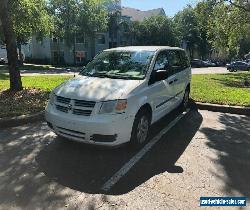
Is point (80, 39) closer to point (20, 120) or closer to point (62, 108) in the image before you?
point (20, 120)

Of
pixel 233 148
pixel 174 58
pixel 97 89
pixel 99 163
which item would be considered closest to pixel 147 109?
pixel 97 89

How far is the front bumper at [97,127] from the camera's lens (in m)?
5.54

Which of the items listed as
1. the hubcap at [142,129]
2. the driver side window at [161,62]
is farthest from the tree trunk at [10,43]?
the hubcap at [142,129]

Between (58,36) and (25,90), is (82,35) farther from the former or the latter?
(25,90)

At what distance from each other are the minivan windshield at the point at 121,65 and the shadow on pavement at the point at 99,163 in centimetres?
146

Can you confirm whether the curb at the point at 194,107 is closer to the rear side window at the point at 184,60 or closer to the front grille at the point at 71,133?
the rear side window at the point at 184,60

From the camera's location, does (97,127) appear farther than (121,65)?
No

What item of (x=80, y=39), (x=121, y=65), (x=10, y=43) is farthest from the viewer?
(x=80, y=39)

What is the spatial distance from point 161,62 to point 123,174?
122 inches

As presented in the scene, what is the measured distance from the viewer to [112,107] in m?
5.67

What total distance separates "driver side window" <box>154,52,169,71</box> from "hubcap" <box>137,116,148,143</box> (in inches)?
47.9

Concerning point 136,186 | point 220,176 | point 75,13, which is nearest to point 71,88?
point 136,186

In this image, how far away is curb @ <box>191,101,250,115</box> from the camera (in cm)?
942

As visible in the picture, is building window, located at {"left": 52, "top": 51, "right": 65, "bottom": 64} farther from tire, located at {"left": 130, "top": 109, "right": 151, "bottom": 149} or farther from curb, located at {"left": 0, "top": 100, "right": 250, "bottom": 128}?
tire, located at {"left": 130, "top": 109, "right": 151, "bottom": 149}
